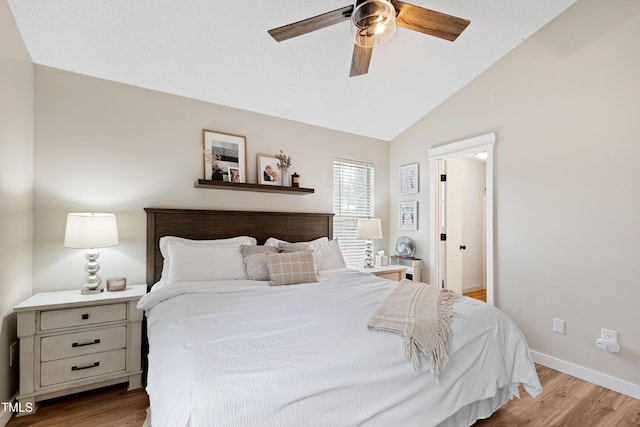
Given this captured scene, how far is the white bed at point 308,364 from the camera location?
3.34 feet

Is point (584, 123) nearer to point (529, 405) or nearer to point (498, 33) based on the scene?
point (498, 33)

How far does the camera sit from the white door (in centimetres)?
425

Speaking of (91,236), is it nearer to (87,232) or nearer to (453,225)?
(87,232)

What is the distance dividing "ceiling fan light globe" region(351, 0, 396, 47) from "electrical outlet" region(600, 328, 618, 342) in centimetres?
279

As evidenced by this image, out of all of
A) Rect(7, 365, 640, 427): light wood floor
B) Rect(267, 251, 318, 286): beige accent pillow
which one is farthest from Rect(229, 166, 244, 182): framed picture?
Rect(7, 365, 640, 427): light wood floor

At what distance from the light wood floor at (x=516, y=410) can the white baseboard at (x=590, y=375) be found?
5 cm

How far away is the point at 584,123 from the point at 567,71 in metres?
0.50

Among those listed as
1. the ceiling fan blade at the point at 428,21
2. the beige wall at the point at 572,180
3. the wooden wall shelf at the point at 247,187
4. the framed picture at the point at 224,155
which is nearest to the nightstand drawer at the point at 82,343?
the wooden wall shelf at the point at 247,187

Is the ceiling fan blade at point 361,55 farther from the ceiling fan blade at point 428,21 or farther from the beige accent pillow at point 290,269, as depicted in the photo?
the beige accent pillow at point 290,269

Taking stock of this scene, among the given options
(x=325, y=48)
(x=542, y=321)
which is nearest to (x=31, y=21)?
(x=325, y=48)

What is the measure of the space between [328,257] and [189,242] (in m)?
1.37

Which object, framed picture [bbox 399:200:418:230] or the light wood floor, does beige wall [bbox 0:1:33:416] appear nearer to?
the light wood floor

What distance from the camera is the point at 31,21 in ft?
6.97

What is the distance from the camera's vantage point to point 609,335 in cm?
234
